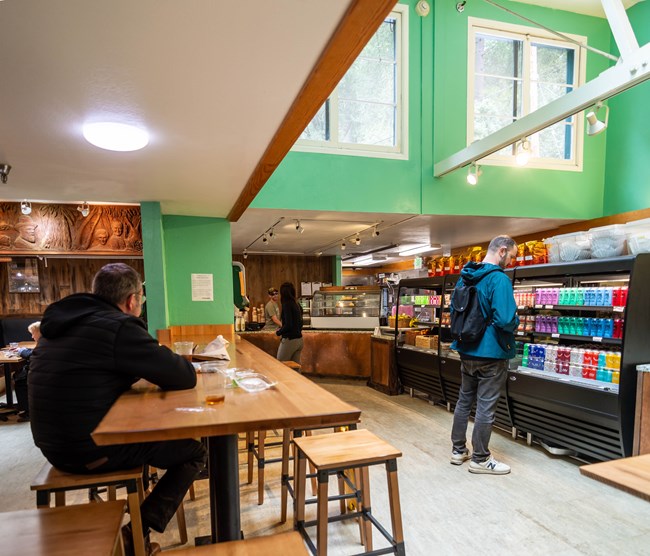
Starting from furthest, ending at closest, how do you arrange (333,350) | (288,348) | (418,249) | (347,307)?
(418,249) < (347,307) < (333,350) < (288,348)

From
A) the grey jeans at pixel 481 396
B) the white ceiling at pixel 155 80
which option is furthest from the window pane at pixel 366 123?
the grey jeans at pixel 481 396

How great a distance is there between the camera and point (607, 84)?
10.9 ft

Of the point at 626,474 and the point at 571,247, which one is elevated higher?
the point at 571,247

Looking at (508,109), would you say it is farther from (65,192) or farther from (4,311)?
(4,311)

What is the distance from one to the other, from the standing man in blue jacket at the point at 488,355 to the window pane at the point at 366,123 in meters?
2.73

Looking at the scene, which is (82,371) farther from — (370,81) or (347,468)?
(370,81)

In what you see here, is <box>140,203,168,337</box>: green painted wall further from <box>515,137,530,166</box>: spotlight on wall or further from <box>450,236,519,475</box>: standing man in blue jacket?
<box>515,137,530,166</box>: spotlight on wall

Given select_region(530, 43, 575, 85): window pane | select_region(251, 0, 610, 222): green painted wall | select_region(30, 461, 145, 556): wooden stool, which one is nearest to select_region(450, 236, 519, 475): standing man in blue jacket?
select_region(251, 0, 610, 222): green painted wall

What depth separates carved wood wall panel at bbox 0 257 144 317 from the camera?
600cm

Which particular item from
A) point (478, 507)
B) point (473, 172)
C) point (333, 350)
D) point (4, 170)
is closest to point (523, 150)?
point (473, 172)

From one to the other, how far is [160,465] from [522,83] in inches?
257

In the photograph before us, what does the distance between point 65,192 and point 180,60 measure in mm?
2407

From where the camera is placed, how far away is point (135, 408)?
1476 millimetres

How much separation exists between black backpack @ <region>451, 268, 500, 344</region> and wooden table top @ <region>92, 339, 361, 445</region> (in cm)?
180
